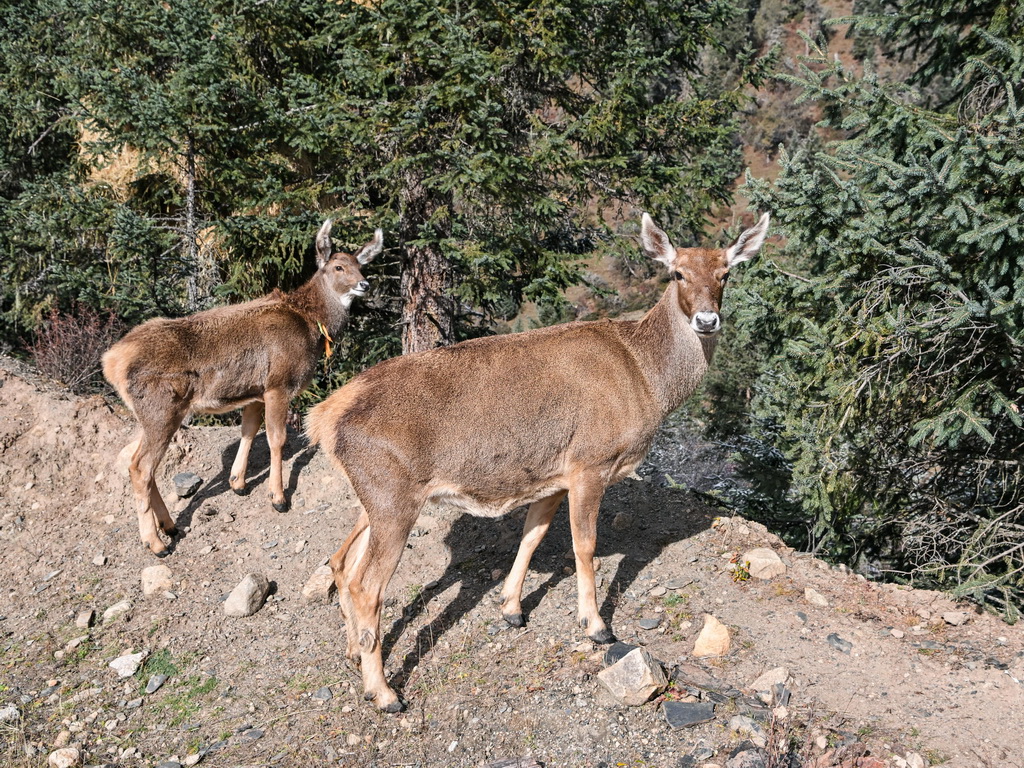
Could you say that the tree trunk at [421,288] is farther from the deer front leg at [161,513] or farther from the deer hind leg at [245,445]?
the deer front leg at [161,513]

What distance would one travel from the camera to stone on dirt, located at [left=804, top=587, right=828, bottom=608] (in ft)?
24.1

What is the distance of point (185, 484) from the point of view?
9688 mm

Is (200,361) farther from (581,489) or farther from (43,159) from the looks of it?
(43,159)

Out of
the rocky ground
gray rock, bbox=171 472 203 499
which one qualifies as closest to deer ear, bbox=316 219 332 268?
the rocky ground

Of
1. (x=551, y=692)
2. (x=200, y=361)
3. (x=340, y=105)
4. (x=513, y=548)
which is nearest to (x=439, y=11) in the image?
(x=340, y=105)

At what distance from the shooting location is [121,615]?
780cm

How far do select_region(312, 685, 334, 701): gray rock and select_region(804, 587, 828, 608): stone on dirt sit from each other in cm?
437

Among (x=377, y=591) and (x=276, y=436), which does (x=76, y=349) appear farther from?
(x=377, y=591)

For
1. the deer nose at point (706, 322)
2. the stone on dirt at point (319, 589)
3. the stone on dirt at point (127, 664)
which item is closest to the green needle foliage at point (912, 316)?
the deer nose at point (706, 322)

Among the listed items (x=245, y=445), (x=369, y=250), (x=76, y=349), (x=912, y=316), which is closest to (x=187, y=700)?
(x=245, y=445)

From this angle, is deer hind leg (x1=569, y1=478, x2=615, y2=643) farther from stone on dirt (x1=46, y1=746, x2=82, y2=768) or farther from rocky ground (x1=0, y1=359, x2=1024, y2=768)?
stone on dirt (x1=46, y1=746, x2=82, y2=768)

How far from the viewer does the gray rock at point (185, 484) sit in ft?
31.7

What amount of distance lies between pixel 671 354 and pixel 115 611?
19.6ft

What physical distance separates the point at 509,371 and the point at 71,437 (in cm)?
683
